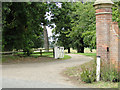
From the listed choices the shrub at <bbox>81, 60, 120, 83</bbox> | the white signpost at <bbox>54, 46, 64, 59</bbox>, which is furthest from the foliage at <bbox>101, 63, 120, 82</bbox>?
the white signpost at <bbox>54, 46, 64, 59</bbox>

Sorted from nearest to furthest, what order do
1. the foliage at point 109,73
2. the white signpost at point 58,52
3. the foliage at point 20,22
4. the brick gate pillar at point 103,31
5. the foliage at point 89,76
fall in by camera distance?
the foliage at point 109,73 → the foliage at point 89,76 → the brick gate pillar at point 103,31 → the foliage at point 20,22 → the white signpost at point 58,52

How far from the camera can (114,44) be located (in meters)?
9.13

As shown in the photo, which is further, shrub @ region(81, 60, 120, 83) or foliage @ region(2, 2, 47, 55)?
foliage @ region(2, 2, 47, 55)

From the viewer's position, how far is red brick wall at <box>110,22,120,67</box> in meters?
9.02

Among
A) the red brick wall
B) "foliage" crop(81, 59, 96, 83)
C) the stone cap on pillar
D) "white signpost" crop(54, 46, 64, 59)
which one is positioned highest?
the stone cap on pillar

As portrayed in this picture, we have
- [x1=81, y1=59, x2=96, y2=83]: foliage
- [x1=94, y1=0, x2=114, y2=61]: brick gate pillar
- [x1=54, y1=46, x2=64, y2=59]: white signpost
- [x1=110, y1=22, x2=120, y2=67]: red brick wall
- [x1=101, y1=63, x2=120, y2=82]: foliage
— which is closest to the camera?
[x1=101, y1=63, x2=120, y2=82]: foliage

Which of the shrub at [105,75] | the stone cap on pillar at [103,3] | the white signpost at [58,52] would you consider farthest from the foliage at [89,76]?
the white signpost at [58,52]

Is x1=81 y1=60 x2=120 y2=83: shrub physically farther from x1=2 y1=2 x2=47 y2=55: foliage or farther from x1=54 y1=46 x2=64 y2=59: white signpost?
x1=54 y1=46 x2=64 y2=59: white signpost

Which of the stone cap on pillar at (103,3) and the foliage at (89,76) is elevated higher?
the stone cap on pillar at (103,3)

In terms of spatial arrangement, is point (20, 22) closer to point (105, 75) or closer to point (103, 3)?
point (103, 3)

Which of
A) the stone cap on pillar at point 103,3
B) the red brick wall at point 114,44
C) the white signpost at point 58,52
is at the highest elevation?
the stone cap on pillar at point 103,3

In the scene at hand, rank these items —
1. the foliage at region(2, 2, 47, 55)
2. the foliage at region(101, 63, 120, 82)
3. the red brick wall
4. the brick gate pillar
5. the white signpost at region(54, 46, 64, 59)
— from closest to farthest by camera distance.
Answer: the foliage at region(101, 63, 120, 82), the red brick wall, the brick gate pillar, the foliage at region(2, 2, 47, 55), the white signpost at region(54, 46, 64, 59)

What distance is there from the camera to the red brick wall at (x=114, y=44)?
29.6 ft

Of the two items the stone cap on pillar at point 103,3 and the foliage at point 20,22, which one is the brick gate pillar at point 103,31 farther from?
the foliage at point 20,22
